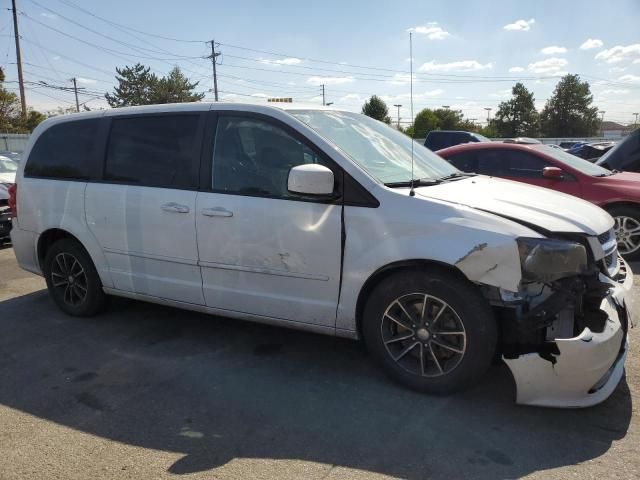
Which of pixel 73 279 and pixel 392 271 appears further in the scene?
pixel 73 279

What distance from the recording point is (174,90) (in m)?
58.3

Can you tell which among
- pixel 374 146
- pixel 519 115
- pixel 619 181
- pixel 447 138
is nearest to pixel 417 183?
pixel 374 146

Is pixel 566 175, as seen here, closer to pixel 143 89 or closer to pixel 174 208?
pixel 174 208

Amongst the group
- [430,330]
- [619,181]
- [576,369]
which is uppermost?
[619,181]

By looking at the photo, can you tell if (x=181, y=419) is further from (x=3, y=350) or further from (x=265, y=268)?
(x=3, y=350)

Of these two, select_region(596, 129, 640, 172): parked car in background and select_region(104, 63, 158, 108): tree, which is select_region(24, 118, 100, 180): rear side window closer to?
select_region(596, 129, 640, 172): parked car in background

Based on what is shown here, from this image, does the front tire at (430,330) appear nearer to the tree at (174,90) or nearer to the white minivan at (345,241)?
the white minivan at (345,241)

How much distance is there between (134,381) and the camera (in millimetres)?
3480

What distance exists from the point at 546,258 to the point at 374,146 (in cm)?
150

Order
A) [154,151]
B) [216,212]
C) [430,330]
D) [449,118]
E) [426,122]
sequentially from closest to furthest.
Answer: [430,330]
[216,212]
[154,151]
[426,122]
[449,118]

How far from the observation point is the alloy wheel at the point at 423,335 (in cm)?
303

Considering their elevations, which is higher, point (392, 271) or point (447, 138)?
point (447, 138)

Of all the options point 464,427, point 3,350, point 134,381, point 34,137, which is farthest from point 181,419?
point 34,137

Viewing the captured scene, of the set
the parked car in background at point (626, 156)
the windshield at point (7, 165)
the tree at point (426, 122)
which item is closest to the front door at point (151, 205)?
the parked car in background at point (626, 156)
